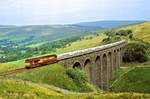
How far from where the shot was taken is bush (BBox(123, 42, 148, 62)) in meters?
122

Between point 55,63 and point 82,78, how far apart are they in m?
8.35

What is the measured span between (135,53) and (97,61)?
4470 centimetres

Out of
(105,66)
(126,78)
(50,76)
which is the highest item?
(50,76)

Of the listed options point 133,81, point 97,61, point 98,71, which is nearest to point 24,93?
point 98,71

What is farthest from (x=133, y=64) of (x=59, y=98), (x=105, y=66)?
(x=59, y=98)

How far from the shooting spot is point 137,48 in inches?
4970

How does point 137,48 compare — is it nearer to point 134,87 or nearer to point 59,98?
point 134,87

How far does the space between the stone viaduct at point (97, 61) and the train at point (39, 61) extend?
2.35 meters

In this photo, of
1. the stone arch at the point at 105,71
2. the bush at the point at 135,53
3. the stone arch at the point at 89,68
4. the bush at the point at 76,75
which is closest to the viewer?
the bush at the point at 76,75

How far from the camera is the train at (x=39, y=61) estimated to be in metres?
56.1

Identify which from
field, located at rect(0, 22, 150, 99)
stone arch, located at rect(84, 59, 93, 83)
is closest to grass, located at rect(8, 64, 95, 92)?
field, located at rect(0, 22, 150, 99)

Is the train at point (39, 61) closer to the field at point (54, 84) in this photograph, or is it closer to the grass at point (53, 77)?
the field at point (54, 84)

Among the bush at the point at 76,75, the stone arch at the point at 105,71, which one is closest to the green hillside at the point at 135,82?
the stone arch at the point at 105,71

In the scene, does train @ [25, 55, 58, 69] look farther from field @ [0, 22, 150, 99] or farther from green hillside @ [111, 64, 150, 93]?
green hillside @ [111, 64, 150, 93]
